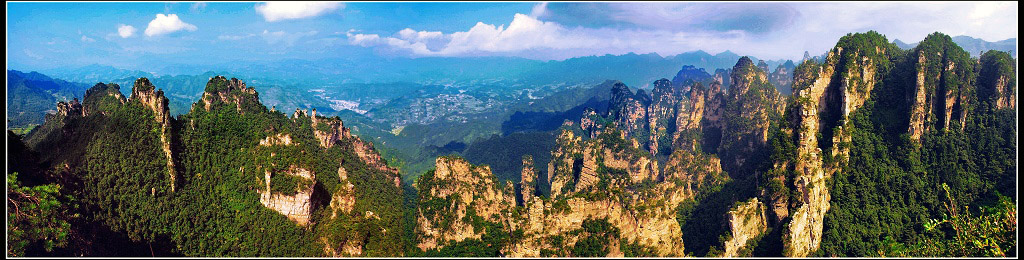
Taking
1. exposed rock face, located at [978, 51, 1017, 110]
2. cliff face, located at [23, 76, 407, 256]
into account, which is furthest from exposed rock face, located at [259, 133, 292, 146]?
exposed rock face, located at [978, 51, 1017, 110]

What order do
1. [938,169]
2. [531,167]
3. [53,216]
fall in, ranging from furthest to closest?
[531,167]
[938,169]
[53,216]

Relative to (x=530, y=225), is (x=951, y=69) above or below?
above

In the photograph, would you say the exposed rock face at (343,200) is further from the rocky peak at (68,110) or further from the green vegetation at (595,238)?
the rocky peak at (68,110)

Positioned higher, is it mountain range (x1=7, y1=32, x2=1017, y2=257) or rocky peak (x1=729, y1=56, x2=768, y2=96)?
rocky peak (x1=729, y1=56, x2=768, y2=96)

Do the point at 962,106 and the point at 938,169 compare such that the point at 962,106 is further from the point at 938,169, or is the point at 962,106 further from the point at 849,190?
the point at 849,190

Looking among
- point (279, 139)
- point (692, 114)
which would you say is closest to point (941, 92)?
point (692, 114)

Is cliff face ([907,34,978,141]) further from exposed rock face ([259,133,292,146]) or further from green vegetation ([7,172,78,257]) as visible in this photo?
green vegetation ([7,172,78,257])

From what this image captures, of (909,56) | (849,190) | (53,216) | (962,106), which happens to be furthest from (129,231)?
(909,56)
